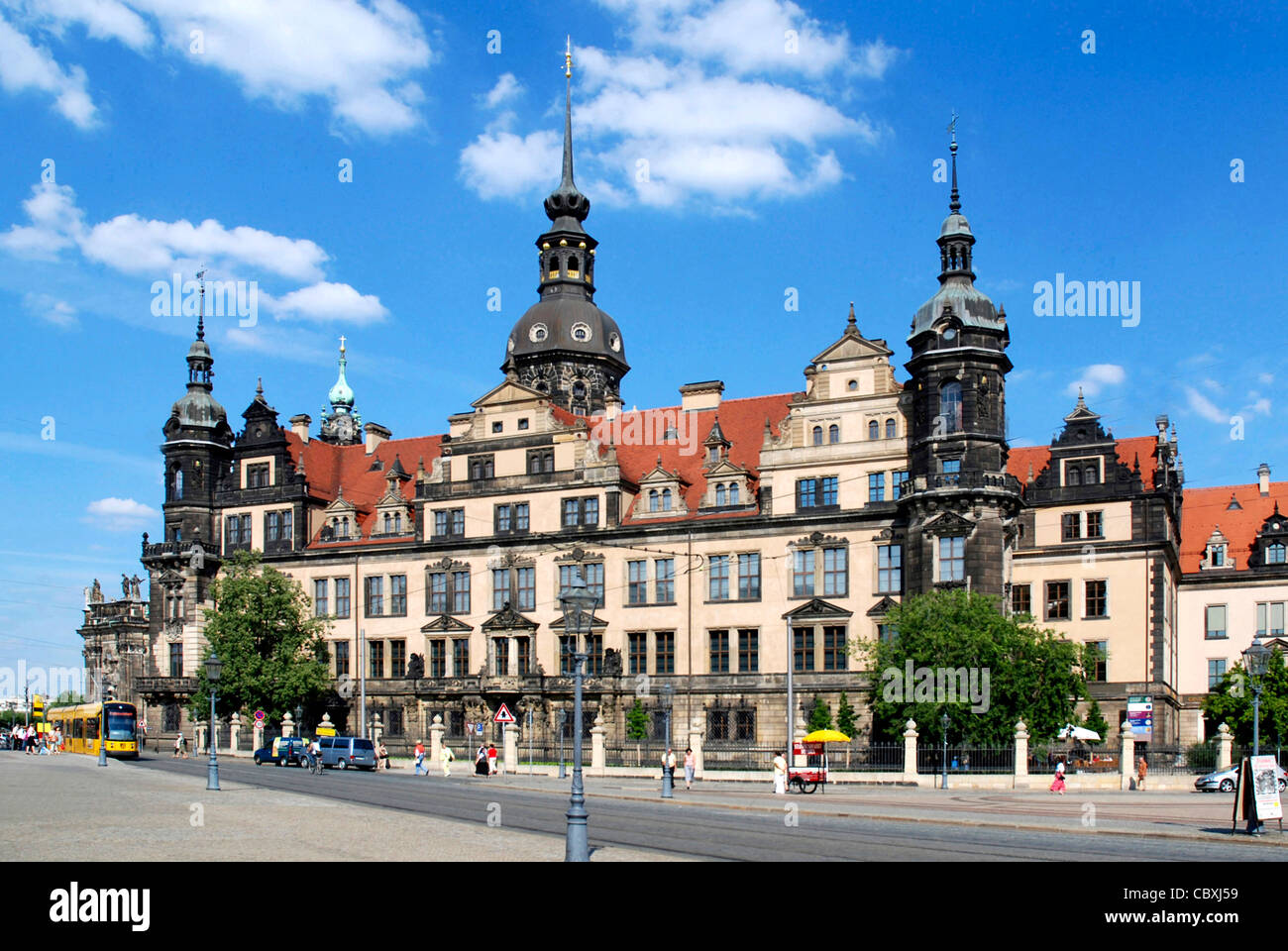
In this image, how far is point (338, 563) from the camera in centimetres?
7806

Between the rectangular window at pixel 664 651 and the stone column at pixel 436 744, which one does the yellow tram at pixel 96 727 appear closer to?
the stone column at pixel 436 744

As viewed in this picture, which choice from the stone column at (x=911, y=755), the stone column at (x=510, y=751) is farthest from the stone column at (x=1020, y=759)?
the stone column at (x=510, y=751)

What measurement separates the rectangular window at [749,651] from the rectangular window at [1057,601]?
14808 mm

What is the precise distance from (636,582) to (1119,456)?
25818 mm

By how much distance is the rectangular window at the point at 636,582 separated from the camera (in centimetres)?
6931

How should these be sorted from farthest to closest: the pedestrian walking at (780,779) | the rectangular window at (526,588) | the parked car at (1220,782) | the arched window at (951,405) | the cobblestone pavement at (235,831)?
the rectangular window at (526,588)
the arched window at (951,405)
the parked car at (1220,782)
the pedestrian walking at (780,779)
the cobblestone pavement at (235,831)

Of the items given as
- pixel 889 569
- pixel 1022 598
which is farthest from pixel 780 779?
pixel 1022 598

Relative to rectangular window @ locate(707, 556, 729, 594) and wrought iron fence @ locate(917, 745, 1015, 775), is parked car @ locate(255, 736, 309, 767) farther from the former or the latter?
wrought iron fence @ locate(917, 745, 1015, 775)

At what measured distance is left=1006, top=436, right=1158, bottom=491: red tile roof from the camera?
229ft

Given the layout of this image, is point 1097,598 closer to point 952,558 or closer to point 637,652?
point 952,558

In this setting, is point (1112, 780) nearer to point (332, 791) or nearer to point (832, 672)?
point (832, 672)

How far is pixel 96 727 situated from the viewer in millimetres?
74250

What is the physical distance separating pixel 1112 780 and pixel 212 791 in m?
32.5
